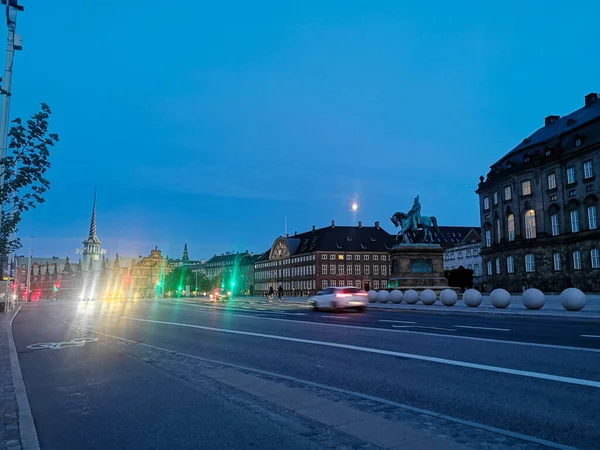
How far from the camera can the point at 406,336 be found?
1416cm

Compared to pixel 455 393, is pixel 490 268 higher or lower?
higher

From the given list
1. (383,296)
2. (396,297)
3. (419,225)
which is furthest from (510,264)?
(396,297)

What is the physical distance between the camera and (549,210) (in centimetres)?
6150

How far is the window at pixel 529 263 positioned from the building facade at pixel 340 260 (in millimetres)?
50237

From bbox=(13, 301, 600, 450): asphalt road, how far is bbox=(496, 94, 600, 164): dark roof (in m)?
54.7

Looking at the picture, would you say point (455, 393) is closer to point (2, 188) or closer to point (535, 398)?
point (535, 398)

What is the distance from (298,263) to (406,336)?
4228 inches

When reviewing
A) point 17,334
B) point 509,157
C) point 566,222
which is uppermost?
point 509,157

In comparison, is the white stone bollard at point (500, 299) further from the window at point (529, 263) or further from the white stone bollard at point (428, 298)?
the window at point (529, 263)

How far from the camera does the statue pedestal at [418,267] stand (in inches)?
1575

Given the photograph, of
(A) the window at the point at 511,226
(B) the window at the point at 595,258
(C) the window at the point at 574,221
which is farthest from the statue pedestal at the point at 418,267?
(A) the window at the point at 511,226

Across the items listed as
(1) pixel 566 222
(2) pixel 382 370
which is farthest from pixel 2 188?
(1) pixel 566 222

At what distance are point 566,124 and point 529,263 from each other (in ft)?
62.3

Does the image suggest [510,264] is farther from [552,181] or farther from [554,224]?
[552,181]
